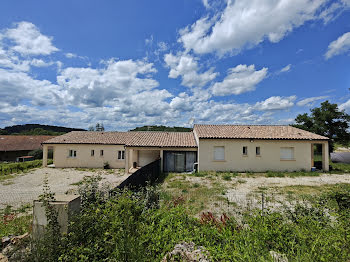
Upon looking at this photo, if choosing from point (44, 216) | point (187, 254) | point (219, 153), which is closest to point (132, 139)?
point (219, 153)

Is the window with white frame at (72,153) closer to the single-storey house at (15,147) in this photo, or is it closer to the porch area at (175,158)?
the porch area at (175,158)

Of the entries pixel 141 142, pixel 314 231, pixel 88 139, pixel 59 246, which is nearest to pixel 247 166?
pixel 141 142

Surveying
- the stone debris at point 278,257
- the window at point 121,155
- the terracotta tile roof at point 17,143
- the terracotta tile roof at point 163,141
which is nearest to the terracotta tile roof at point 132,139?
the terracotta tile roof at point 163,141

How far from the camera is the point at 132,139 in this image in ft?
60.9

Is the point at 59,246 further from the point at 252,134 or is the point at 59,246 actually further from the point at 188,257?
the point at 252,134

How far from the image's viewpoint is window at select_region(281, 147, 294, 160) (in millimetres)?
16000

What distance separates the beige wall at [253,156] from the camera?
15625mm

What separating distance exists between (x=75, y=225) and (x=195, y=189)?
321 inches

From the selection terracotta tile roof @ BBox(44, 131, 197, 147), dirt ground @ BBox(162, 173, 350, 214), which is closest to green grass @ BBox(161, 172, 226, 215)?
dirt ground @ BBox(162, 173, 350, 214)

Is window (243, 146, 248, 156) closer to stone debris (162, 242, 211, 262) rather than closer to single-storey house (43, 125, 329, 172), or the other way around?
single-storey house (43, 125, 329, 172)

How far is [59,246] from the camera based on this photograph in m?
2.63

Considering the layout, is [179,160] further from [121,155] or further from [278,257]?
[278,257]

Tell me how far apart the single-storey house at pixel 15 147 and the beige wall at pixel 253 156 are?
32.7 metres

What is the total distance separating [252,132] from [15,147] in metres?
38.2
